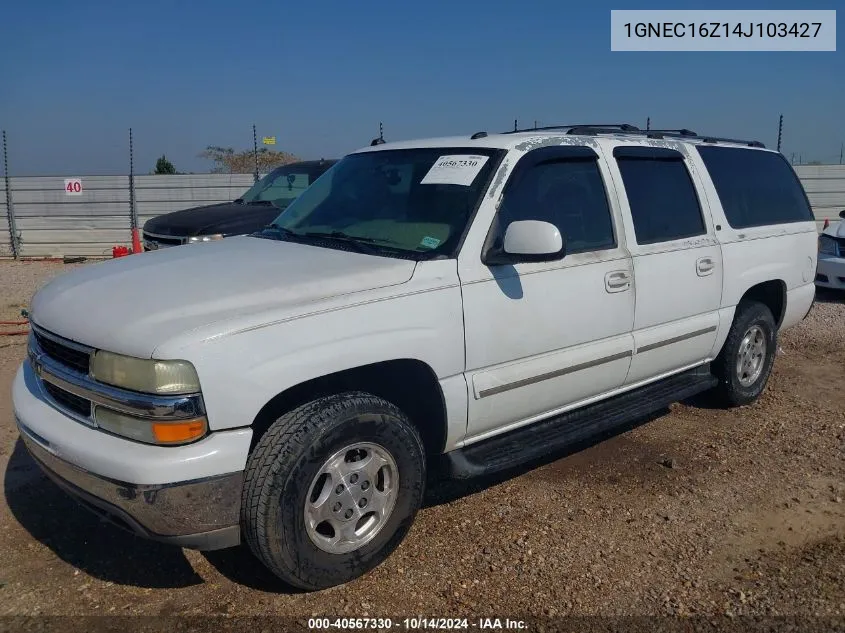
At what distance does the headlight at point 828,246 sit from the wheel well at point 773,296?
463 cm

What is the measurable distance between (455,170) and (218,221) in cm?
574

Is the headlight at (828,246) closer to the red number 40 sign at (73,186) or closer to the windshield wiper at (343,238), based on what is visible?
the windshield wiper at (343,238)

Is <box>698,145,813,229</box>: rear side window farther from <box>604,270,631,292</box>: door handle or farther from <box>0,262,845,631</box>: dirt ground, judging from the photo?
<box>0,262,845,631</box>: dirt ground

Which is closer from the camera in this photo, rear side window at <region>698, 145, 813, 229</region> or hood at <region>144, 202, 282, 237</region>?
rear side window at <region>698, 145, 813, 229</region>

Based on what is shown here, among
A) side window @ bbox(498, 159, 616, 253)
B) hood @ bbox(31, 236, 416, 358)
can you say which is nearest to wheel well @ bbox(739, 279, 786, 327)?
side window @ bbox(498, 159, 616, 253)

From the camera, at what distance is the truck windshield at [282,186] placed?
988 centimetres

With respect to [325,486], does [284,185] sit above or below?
above

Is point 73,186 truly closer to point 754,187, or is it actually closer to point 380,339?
point 754,187

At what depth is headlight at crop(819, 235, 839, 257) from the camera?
370 inches

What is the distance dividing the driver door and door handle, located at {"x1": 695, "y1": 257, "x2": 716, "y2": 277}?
75cm

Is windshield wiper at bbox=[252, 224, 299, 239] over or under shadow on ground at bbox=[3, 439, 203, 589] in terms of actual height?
over

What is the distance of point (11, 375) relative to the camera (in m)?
5.88

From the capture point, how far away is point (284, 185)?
1009 centimetres

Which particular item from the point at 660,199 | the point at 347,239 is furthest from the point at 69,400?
the point at 660,199
